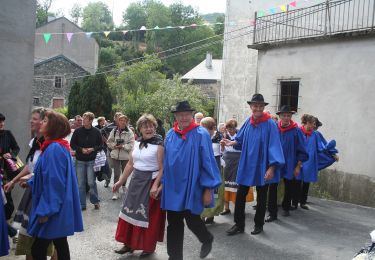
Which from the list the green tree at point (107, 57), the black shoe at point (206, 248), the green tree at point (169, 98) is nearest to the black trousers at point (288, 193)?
the black shoe at point (206, 248)

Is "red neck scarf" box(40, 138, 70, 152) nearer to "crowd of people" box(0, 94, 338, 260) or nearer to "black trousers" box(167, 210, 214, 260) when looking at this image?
"crowd of people" box(0, 94, 338, 260)

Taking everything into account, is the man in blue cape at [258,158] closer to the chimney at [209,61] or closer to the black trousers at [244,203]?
the black trousers at [244,203]

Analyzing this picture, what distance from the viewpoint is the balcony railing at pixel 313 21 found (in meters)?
11.9

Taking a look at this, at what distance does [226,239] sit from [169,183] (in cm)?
180

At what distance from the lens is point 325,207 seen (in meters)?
9.04

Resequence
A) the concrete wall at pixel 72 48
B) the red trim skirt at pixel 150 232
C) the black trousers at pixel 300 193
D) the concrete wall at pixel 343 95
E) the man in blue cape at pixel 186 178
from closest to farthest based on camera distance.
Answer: the man in blue cape at pixel 186 178 → the red trim skirt at pixel 150 232 → the black trousers at pixel 300 193 → the concrete wall at pixel 343 95 → the concrete wall at pixel 72 48

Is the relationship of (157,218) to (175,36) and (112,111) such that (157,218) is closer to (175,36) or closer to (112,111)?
(112,111)

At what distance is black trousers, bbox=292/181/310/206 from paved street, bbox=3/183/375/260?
276 millimetres

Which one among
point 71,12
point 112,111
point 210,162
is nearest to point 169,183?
point 210,162

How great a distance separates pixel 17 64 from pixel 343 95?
25.6 feet

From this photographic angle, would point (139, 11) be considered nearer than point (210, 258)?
No

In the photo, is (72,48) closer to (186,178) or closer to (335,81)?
(335,81)

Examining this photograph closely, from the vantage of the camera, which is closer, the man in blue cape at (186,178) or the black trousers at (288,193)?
the man in blue cape at (186,178)

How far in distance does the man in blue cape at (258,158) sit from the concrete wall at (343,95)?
4.83 meters
